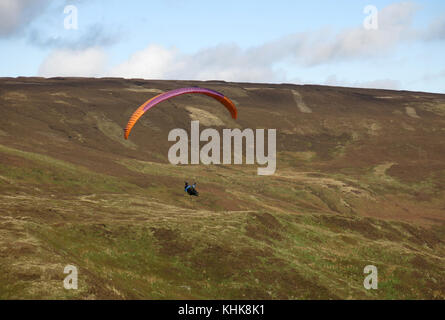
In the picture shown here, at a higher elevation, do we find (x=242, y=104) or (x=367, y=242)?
(x=242, y=104)

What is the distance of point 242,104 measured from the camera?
171000mm

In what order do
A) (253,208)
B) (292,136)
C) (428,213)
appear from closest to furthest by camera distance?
(253,208), (428,213), (292,136)

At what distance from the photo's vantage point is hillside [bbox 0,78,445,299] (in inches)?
1146

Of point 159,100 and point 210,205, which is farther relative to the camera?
point 210,205

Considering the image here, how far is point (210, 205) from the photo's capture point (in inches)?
2480

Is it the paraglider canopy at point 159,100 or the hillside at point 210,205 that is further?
the paraglider canopy at point 159,100

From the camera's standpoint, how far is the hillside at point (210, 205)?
2911cm

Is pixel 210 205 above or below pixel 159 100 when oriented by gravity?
below

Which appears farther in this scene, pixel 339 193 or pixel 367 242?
pixel 339 193

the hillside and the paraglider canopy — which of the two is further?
the paraglider canopy

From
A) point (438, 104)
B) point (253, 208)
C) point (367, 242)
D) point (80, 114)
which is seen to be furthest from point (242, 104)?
point (367, 242)
